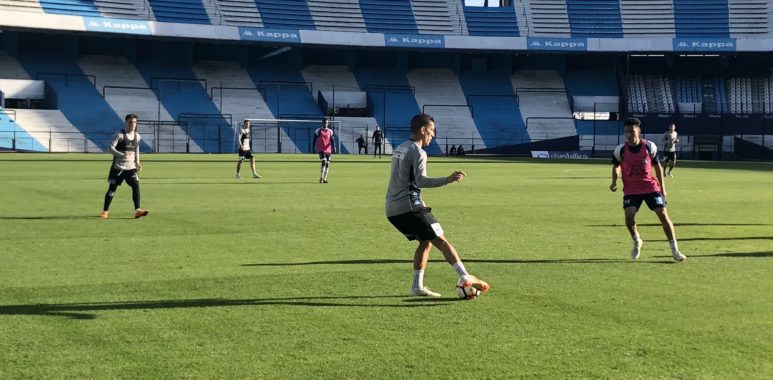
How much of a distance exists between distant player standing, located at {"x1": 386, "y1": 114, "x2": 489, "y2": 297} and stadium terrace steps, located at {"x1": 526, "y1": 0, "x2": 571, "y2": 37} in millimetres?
65861

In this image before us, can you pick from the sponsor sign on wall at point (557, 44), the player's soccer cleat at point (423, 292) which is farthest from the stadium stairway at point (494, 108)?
the player's soccer cleat at point (423, 292)

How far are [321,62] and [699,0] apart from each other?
3110 cm

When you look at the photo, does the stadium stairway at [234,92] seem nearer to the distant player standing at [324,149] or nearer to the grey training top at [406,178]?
the distant player standing at [324,149]

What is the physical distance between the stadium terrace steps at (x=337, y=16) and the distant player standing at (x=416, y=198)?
60862 mm

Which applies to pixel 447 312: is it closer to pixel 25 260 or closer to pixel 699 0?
pixel 25 260

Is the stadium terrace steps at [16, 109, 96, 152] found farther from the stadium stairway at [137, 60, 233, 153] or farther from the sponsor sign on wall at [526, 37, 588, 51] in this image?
the sponsor sign on wall at [526, 37, 588, 51]

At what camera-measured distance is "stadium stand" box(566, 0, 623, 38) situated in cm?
7281

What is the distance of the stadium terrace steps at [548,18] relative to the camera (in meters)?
73.1

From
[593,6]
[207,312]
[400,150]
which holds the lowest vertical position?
[207,312]

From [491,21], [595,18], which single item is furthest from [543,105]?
[595,18]

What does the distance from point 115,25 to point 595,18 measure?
3727 cm

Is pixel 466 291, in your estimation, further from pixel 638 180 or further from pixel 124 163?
pixel 124 163

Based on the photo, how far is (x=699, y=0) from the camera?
7488cm

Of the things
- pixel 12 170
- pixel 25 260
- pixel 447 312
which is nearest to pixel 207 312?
pixel 447 312
